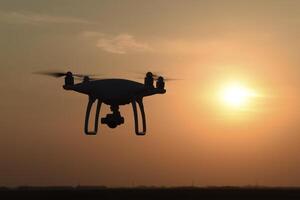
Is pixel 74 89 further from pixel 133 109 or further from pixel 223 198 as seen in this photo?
pixel 223 198

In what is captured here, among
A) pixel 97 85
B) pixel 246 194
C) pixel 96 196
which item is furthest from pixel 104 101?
pixel 246 194

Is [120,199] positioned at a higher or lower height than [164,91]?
lower

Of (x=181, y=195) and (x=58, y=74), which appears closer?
(x=58, y=74)

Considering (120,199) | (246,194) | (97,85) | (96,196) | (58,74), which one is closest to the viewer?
(97,85)

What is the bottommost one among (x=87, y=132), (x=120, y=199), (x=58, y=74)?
(x=120, y=199)

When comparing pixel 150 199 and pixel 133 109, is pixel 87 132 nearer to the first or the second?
pixel 133 109

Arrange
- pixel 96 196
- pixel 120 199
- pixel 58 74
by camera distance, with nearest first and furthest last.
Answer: pixel 58 74 → pixel 120 199 → pixel 96 196

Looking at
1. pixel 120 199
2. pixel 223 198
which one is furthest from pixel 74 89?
pixel 223 198
